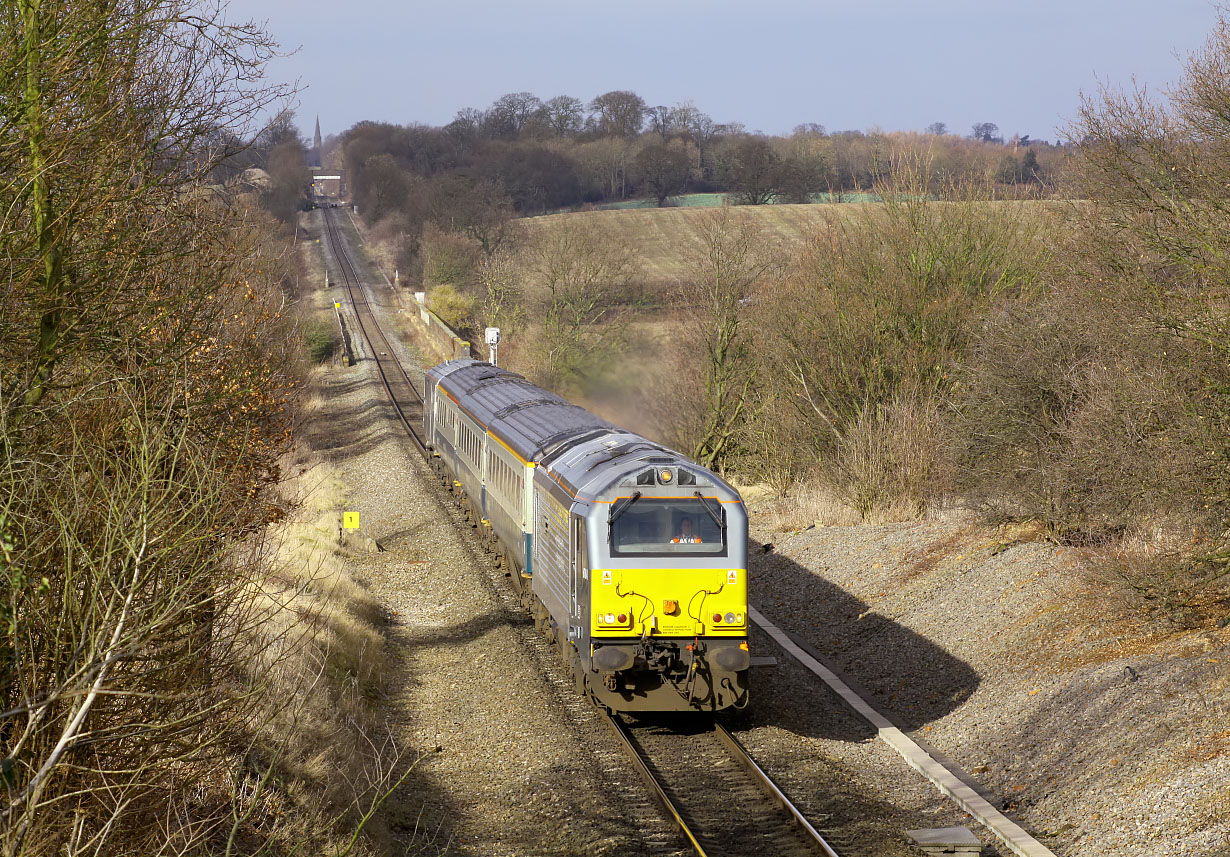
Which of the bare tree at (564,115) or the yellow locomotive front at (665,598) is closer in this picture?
the yellow locomotive front at (665,598)

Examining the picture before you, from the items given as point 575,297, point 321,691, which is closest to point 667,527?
point 321,691

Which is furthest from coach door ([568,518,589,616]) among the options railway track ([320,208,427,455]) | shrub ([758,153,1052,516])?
railway track ([320,208,427,455])

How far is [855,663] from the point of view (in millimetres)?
15492

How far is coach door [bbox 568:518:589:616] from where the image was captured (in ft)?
40.0

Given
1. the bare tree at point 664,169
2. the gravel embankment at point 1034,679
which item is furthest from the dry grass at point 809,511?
the bare tree at point 664,169

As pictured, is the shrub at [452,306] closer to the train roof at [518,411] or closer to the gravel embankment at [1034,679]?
the train roof at [518,411]

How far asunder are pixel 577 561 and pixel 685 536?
1244mm

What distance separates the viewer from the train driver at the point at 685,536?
12117 millimetres

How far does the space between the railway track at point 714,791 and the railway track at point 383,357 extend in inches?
805

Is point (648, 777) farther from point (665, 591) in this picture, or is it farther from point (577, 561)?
point (577, 561)

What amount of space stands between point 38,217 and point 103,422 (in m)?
1.62

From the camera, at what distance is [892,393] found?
26.3m

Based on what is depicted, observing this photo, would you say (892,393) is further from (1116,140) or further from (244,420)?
(244,420)

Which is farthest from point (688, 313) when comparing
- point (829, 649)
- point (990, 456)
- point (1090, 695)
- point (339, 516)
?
point (1090, 695)
